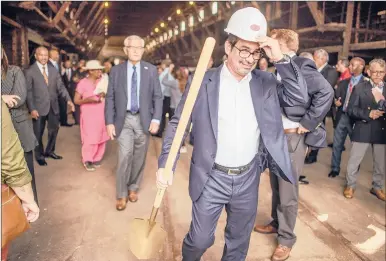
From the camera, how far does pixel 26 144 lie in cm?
328

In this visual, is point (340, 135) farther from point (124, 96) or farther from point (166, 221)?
point (124, 96)

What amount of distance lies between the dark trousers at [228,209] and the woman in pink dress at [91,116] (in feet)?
12.3

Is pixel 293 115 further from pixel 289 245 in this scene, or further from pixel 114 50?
pixel 114 50

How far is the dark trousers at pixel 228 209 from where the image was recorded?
7.22ft

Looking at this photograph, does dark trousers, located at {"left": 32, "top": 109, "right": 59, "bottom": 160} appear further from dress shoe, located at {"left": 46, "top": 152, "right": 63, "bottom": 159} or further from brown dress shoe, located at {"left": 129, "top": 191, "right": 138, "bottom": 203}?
brown dress shoe, located at {"left": 129, "top": 191, "right": 138, "bottom": 203}

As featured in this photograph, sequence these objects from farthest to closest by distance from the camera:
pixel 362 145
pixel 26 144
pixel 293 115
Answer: pixel 362 145, pixel 26 144, pixel 293 115

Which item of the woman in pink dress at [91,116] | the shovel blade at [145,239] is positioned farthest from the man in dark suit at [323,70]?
the woman in pink dress at [91,116]

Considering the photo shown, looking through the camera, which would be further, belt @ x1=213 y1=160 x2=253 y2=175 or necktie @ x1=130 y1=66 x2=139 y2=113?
necktie @ x1=130 y1=66 x2=139 y2=113

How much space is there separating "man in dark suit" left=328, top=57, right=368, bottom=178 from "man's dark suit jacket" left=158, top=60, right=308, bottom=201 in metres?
3.61

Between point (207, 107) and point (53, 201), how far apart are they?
3.02 m

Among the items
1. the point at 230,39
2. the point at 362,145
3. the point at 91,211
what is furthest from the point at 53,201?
the point at 362,145

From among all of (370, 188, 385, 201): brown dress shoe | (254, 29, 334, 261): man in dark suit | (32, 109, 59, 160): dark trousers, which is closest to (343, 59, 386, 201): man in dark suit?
(370, 188, 385, 201): brown dress shoe

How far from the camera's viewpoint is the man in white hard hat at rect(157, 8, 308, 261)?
2.09m

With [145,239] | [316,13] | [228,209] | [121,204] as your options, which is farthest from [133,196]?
[316,13]
